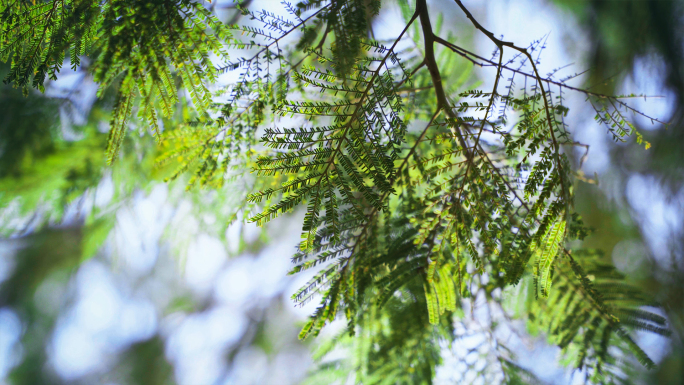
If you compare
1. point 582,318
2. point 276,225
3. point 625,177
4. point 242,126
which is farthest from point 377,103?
point 276,225

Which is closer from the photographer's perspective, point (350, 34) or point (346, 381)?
point (350, 34)

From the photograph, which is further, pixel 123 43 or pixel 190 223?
pixel 190 223

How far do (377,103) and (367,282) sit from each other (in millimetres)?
355

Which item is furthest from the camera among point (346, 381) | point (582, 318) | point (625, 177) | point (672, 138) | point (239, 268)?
point (239, 268)

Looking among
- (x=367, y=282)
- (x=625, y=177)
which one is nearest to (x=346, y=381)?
(x=367, y=282)

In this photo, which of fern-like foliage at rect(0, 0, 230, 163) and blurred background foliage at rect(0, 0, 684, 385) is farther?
blurred background foliage at rect(0, 0, 684, 385)

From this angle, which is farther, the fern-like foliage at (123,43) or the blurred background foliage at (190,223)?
the blurred background foliage at (190,223)

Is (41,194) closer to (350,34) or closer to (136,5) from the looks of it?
(136,5)

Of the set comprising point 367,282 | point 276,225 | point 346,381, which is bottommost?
point 346,381

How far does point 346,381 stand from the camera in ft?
3.67

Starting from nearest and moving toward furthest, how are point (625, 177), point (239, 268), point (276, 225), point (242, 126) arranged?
point (242, 126), point (625, 177), point (239, 268), point (276, 225)

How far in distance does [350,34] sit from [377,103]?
0.35ft

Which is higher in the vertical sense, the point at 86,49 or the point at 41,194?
the point at 41,194

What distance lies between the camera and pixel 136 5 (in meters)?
0.48
